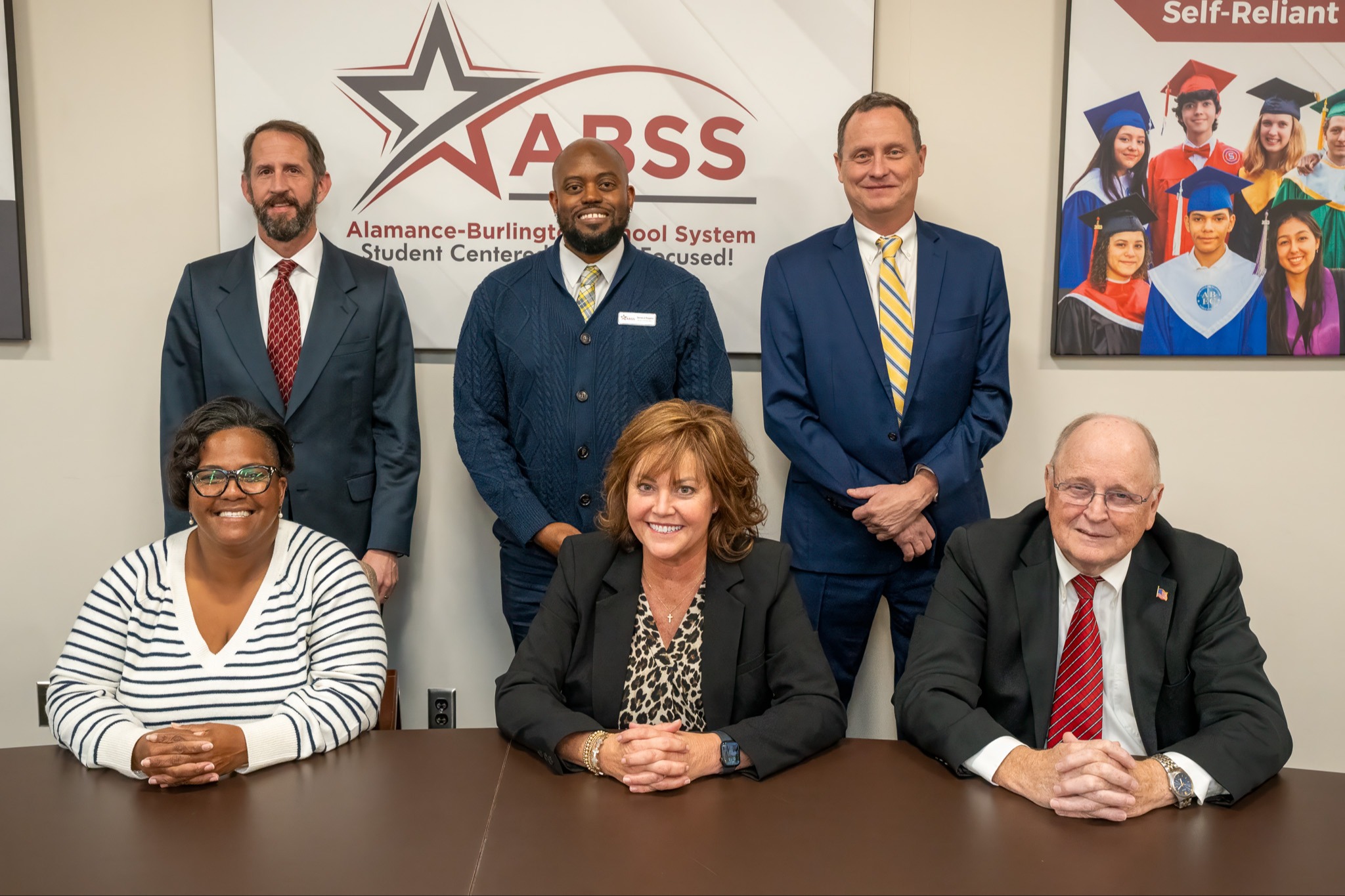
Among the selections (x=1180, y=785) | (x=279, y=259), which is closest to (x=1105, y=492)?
(x=1180, y=785)

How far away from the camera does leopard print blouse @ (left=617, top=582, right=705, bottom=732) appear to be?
2.05m

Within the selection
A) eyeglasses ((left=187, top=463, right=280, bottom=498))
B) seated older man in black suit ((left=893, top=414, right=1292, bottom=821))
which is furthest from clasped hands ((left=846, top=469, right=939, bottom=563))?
eyeglasses ((left=187, top=463, right=280, bottom=498))

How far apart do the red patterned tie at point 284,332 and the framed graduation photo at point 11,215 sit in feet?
3.08

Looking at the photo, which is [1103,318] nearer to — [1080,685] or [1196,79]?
[1196,79]

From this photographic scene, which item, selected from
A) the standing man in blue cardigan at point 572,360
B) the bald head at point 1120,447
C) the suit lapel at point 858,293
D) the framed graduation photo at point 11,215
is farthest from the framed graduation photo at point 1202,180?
the framed graduation photo at point 11,215

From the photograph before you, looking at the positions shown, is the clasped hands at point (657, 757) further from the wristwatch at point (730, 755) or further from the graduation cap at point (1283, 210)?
the graduation cap at point (1283, 210)

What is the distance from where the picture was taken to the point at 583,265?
9.66 ft

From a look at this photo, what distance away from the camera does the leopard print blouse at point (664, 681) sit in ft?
6.73

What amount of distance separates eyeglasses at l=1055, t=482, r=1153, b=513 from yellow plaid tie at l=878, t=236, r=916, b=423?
2.76ft

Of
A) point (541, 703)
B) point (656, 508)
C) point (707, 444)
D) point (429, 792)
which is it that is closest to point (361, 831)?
point (429, 792)

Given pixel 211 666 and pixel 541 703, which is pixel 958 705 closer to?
pixel 541 703

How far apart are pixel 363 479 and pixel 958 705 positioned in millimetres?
1824

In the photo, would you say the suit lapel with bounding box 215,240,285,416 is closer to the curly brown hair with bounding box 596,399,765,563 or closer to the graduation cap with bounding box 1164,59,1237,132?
the curly brown hair with bounding box 596,399,765,563

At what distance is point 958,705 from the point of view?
1.87 meters
